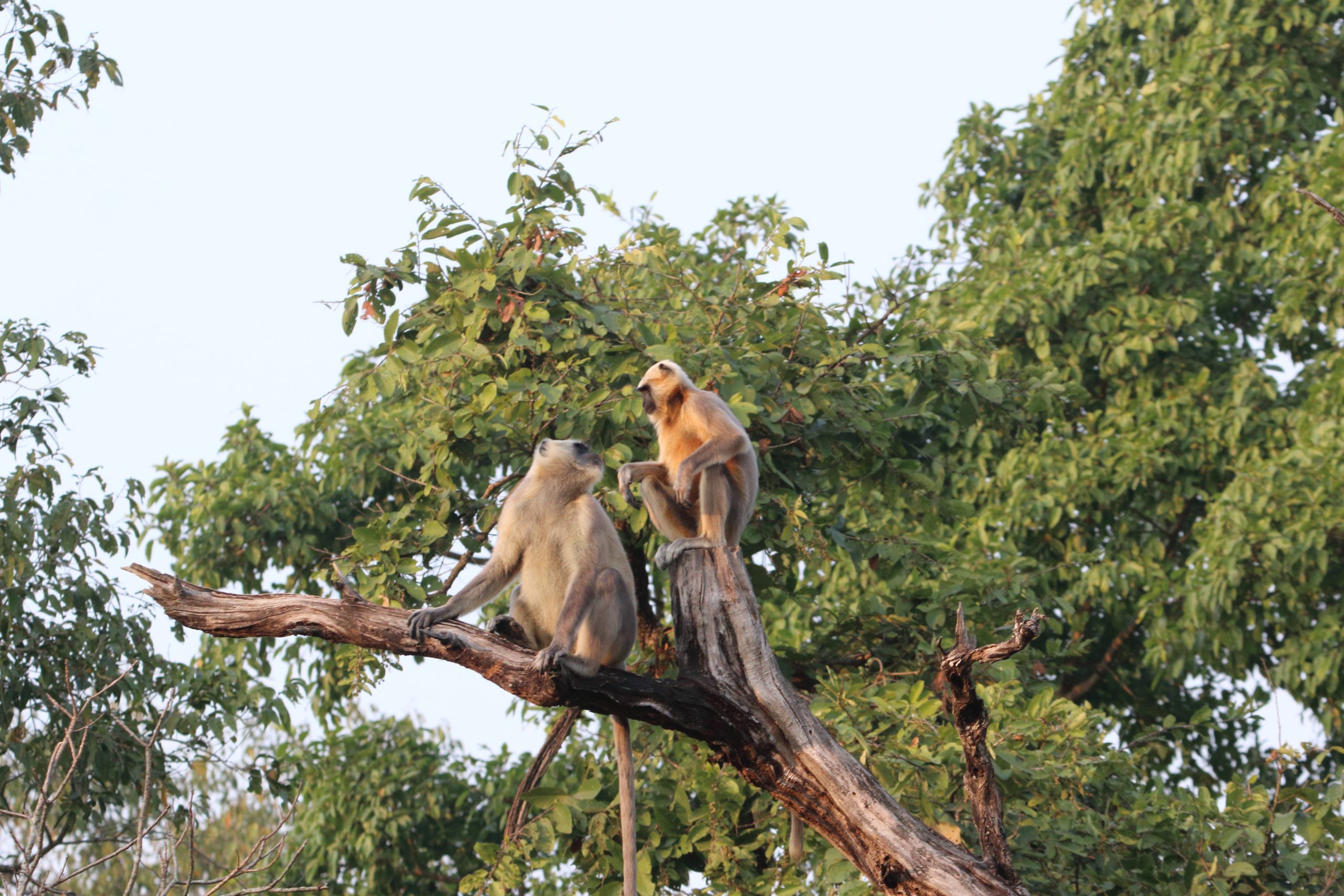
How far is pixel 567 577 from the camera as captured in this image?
5113mm

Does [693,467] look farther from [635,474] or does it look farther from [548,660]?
[548,660]

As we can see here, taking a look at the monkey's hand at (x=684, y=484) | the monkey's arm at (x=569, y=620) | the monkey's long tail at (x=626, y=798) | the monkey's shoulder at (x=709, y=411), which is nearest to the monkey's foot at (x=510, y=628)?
the monkey's arm at (x=569, y=620)

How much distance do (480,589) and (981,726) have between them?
2026mm

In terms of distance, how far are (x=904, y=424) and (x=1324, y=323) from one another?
588 centimetres

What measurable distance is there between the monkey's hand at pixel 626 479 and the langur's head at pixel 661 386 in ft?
1.07

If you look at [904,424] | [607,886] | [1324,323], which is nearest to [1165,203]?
[1324,323]

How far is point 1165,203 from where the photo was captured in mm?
11430

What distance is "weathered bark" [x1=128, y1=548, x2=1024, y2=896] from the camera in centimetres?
Answer: 417

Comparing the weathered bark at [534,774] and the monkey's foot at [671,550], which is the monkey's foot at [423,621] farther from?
the weathered bark at [534,774]

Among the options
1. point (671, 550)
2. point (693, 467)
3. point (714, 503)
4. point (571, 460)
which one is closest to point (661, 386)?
point (693, 467)

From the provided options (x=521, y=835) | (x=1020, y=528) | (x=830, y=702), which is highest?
(x=1020, y=528)

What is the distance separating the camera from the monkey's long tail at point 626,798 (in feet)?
16.0

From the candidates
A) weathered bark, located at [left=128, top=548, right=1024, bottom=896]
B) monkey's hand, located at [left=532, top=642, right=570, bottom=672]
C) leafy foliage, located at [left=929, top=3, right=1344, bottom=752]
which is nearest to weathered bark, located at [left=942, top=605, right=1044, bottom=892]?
weathered bark, located at [left=128, top=548, right=1024, bottom=896]

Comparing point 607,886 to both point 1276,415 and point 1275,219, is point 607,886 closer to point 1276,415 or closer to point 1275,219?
point 1276,415
